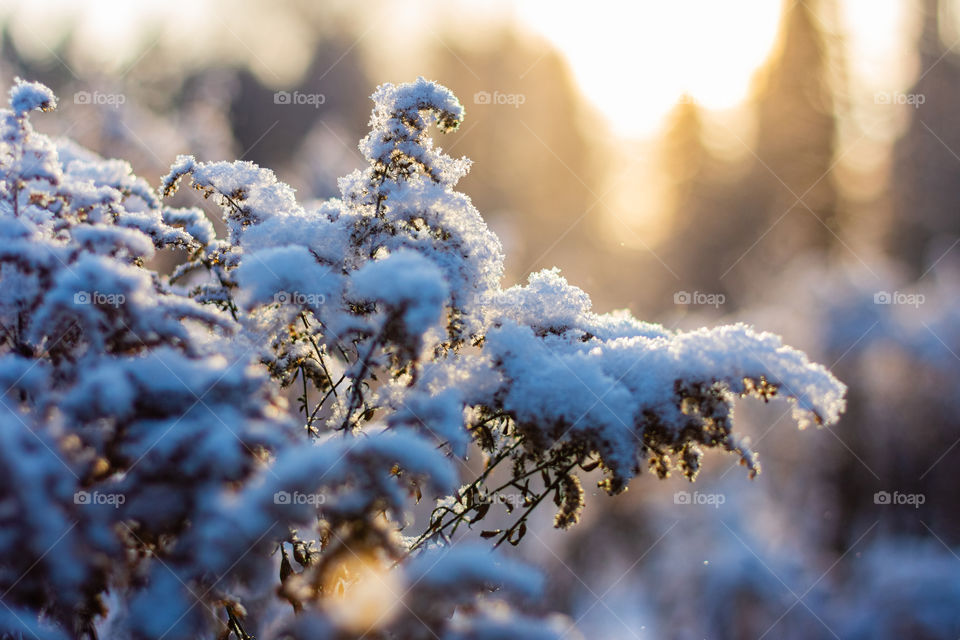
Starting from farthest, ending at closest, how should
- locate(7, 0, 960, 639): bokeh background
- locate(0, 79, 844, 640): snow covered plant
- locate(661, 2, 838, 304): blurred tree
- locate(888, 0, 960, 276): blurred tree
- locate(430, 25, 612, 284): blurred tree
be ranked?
1. locate(430, 25, 612, 284): blurred tree
2. locate(661, 2, 838, 304): blurred tree
3. locate(888, 0, 960, 276): blurred tree
4. locate(7, 0, 960, 639): bokeh background
5. locate(0, 79, 844, 640): snow covered plant

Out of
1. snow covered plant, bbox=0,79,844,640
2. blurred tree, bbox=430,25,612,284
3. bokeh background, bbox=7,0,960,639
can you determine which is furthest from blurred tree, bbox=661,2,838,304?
snow covered plant, bbox=0,79,844,640

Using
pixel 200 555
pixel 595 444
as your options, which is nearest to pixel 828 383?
pixel 595 444

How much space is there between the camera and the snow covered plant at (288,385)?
1485 millimetres

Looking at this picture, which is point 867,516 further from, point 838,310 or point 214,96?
point 214,96

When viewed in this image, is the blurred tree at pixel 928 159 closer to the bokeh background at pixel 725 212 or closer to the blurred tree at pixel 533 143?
the bokeh background at pixel 725 212

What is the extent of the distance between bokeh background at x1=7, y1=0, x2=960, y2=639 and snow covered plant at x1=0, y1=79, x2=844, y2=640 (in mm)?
3051

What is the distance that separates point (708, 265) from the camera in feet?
76.1

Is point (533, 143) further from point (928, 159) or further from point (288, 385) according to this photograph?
point (288, 385)

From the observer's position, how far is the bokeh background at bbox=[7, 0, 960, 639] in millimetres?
7445

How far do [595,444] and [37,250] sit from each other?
168 cm

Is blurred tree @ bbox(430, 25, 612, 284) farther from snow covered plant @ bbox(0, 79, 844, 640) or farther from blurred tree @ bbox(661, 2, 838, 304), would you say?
snow covered plant @ bbox(0, 79, 844, 640)

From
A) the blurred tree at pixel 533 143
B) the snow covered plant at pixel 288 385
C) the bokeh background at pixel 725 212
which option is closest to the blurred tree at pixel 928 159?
the bokeh background at pixel 725 212

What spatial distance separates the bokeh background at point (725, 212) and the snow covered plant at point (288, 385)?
3.05 meters

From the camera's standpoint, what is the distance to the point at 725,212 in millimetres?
22781
